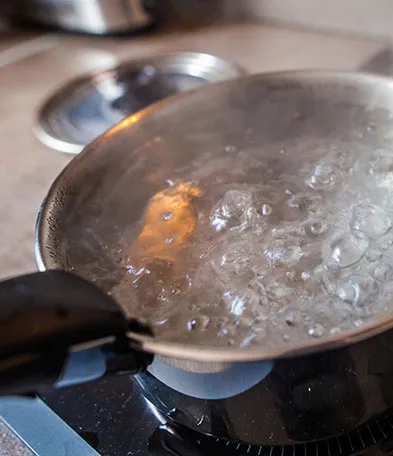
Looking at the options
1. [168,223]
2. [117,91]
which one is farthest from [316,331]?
[117,91]

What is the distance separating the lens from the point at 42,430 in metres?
0.61

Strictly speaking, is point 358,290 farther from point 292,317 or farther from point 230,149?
point 230,149

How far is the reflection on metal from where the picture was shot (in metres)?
0.59

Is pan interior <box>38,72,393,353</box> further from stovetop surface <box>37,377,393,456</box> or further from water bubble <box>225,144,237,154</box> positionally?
stovetop surface <box>37,377,393,456</box>

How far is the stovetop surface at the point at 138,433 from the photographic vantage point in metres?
0.56

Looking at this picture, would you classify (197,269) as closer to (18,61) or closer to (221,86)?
(221,86)

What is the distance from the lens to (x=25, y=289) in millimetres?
420

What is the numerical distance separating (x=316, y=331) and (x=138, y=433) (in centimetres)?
23

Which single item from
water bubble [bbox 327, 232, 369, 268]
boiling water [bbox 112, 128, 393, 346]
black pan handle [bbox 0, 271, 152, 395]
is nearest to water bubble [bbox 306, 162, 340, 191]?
boiling water [bbox 112, 128, 393, 346]

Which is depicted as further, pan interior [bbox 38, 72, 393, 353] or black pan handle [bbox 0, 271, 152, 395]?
pan interior [bbox 38, 72, 393, 353]

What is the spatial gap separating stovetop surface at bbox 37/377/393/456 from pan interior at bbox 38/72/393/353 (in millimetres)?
127

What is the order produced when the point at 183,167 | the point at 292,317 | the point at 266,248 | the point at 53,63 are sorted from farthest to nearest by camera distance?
the point at 53,63 → the point at 183,167 → the point at 266,248 → the point at 292,317

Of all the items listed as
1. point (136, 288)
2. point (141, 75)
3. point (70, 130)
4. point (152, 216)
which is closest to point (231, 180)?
point (152, 216)

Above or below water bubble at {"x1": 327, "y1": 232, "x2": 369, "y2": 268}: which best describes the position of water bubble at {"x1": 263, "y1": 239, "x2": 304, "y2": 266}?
above
